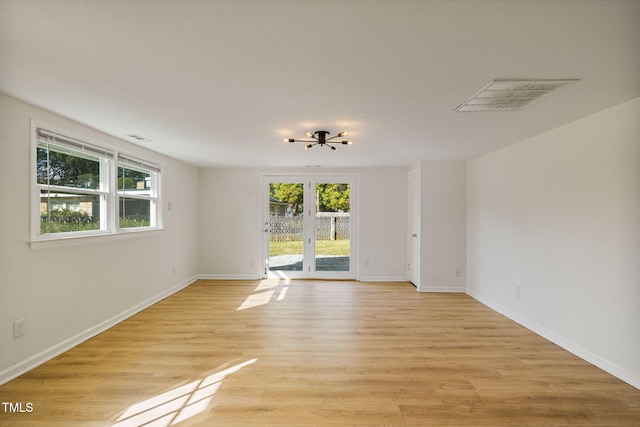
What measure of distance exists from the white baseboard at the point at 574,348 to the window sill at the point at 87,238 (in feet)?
16.5

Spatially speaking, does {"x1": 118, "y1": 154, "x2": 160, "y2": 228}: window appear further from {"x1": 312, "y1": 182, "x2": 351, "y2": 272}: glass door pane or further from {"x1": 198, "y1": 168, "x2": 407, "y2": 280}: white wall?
{"x1": 312, "y1": 182, "x2": 351, "y2": 272}: glass door pane

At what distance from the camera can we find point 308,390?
219cm

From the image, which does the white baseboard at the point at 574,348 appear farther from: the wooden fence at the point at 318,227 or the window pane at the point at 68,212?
the window pane at the point at 68,212

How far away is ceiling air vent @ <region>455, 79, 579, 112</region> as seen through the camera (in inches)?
77.4

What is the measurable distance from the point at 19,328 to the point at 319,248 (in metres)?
4.31

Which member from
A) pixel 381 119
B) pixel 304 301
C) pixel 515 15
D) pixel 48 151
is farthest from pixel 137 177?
pixel 515 15

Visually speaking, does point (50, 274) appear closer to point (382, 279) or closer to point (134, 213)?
point (134, 213)

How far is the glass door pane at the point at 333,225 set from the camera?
5.82 m

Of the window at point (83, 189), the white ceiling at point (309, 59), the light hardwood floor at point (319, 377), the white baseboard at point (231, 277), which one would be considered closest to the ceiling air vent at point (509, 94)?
the white ceiling at point (309, 59)

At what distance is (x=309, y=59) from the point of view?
66.3 inches

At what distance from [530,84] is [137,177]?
452 cm

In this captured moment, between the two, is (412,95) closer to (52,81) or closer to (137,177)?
(52,81)

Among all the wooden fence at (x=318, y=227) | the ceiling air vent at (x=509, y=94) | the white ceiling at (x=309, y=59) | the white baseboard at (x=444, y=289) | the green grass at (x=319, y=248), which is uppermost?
the white ceiling at (x=309, y=59)

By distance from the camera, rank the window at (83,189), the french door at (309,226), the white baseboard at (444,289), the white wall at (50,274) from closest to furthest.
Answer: the white wall at (50,274) → the window at (83,189) → the white baseboard at (444,289) → the french door at (309,226)
